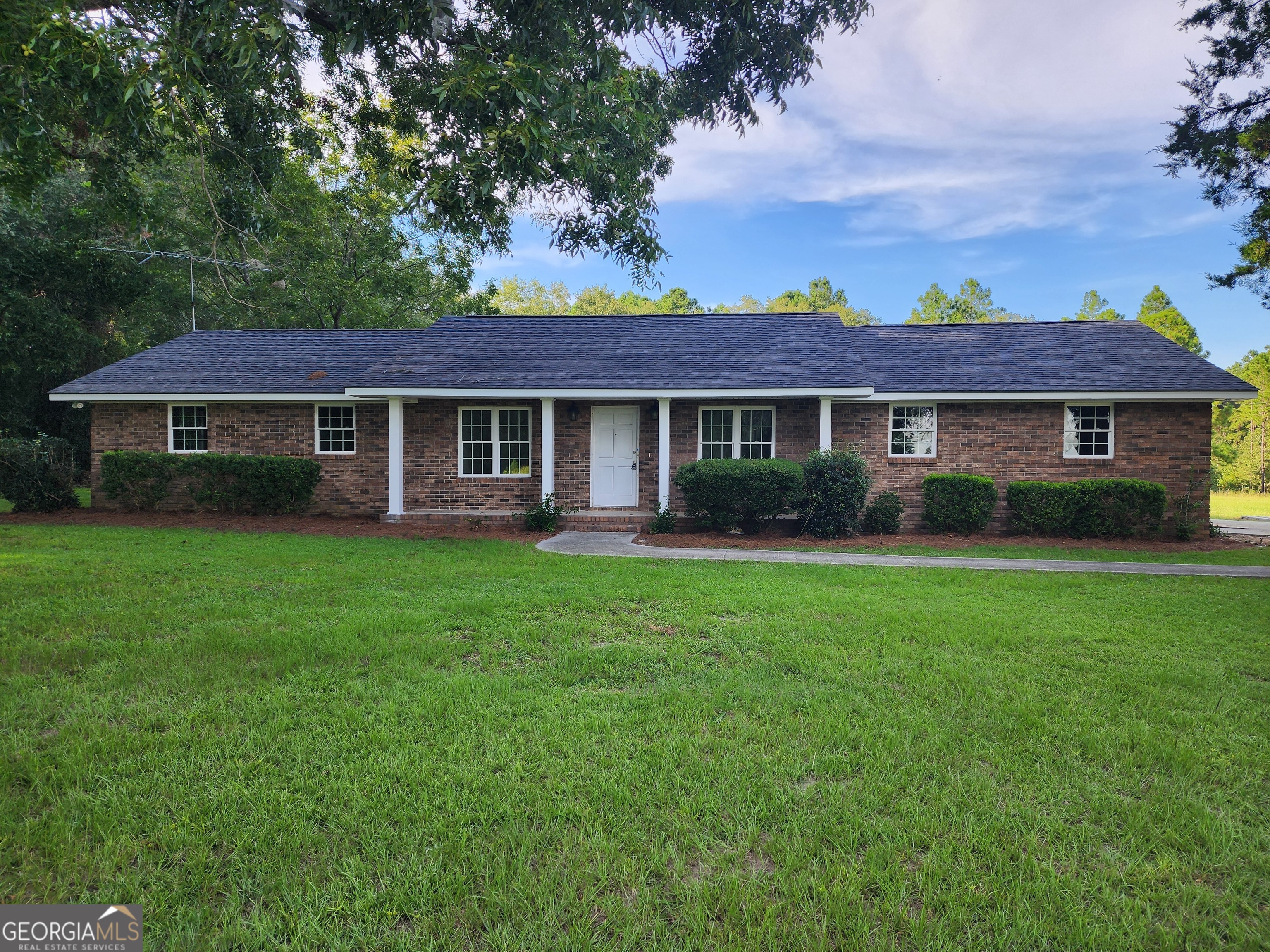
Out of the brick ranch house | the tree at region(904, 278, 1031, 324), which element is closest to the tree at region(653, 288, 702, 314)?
the tree at region(904, 278, 1031, 324)

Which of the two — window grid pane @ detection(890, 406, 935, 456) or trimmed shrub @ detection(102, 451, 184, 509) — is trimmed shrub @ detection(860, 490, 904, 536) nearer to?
window grid pane @ detection(890, 406, 935, 456)

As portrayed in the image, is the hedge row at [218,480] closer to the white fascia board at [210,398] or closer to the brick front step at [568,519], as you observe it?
the white fascia board at [210,398]

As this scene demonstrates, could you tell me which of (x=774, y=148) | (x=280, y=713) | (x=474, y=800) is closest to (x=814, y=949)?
(x=474, y=800)

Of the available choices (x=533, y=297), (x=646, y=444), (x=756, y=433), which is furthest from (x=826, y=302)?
(x=646, y=444)

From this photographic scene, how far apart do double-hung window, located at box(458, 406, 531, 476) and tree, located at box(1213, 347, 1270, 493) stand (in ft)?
126

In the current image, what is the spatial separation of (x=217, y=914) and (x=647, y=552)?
8059 millimetres

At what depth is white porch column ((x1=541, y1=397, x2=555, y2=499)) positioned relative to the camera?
42.6ft

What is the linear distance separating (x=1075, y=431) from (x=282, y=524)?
1686 centimetres

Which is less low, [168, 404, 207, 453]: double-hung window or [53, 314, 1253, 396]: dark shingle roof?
[53, 314, 1253, 396]: dark shingle roof

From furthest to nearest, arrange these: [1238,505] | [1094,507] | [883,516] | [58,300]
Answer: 1. [1238,505]
2. [58,300]
3. [883,516]
4. [1094,507]

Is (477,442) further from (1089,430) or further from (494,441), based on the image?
(1089,430)

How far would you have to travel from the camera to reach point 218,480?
44.6ft

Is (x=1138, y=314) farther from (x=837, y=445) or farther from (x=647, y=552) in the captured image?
(x=647, y=552)

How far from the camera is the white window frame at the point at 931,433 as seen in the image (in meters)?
13.2
